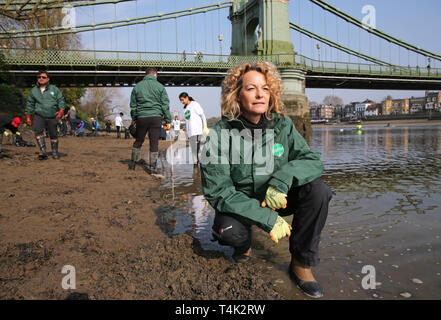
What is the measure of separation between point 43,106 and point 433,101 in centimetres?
12338

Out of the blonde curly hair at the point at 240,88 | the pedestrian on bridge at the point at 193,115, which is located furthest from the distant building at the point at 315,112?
the blonde curly hair at the point at 240,88

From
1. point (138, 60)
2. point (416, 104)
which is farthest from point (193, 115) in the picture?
point (416, 104)

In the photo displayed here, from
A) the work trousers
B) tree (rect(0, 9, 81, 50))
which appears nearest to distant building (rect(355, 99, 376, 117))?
tree (rect(0, 9, 81, 50))

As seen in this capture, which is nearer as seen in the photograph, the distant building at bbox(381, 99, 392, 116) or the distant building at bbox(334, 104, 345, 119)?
the distant building at bbox(381, 99, 392, 116)

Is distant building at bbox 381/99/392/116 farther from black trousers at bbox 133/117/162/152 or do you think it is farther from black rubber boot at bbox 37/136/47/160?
black rubber boot at bbox 37/136/47/160

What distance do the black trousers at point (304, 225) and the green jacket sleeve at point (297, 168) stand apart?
0.08m

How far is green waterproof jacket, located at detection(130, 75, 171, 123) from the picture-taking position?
5.66 meters

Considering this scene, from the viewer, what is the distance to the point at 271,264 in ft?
7.65

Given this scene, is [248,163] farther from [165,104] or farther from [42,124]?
[42,124]

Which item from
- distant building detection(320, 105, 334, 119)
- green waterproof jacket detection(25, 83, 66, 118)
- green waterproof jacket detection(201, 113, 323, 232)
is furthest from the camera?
distant building detection(320, 105, 334, 119)

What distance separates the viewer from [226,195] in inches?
82.3

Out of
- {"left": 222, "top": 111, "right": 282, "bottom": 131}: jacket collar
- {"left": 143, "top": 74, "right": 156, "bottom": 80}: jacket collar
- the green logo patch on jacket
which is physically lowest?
the green logo patch on jacket

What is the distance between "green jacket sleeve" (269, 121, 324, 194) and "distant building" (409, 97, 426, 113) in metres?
128

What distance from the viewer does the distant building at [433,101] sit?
97.2m
